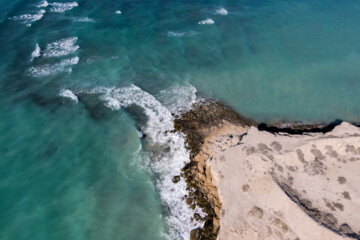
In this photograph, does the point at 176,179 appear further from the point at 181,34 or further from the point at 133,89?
the point at 181,34

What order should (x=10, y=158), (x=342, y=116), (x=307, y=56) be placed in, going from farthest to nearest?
(x=307, y=56) < (x=342, y=116) < (x=10, y=158)

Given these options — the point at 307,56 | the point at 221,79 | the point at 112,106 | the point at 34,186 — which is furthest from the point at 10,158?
the point at 307,56

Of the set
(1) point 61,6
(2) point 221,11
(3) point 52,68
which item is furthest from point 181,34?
(1) point 61,6

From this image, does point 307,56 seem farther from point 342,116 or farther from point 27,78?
point 27,78

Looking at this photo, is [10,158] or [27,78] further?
[27,78]

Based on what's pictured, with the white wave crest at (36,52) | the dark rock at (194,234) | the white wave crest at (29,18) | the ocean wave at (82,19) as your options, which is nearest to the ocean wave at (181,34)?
the ocean wave at (82,19)
